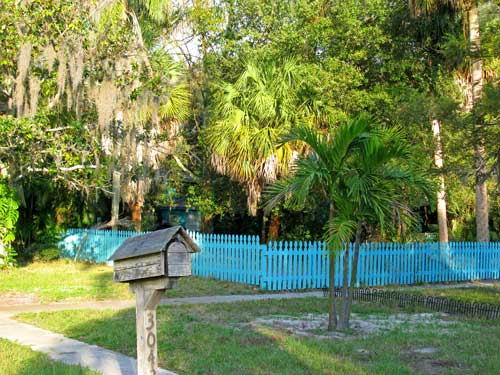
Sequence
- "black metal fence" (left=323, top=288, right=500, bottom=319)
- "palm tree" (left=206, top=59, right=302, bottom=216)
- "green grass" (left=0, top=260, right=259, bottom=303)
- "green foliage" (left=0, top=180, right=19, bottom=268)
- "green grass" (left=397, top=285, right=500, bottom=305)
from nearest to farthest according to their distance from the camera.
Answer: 1. "black metal fence" (left=323, top=288, right=500, bottom=319)
2. "green grass" (left=0, top=260, right=259, bottom=303)
3. "green grass" (left=397, top=285, right=500, bottom=305)
4. "green foliage" (left=0, top=180, right=19, bottom=268)
5. "palm tree" (left=206, top=59, right=302, bottom=216)

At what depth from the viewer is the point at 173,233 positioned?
20.9ft

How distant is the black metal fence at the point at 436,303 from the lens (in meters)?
13.1

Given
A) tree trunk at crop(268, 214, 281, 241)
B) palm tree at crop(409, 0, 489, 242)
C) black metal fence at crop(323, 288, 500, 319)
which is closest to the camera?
black metal fence at crop(323, 288, 500, 319)

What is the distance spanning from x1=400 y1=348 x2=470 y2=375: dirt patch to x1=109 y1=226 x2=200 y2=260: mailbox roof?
366cm

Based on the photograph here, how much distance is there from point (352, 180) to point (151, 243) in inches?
209

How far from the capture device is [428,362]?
884 centimetres

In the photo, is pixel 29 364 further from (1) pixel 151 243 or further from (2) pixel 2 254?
(2) pixel 2 254

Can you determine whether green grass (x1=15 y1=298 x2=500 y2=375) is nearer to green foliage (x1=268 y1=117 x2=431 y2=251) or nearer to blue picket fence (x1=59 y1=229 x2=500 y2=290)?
green foliage (x1=268 y1=117 x2=431 y2=251)

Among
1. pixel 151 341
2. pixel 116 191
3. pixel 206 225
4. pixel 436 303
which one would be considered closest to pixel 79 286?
pixel 116 191

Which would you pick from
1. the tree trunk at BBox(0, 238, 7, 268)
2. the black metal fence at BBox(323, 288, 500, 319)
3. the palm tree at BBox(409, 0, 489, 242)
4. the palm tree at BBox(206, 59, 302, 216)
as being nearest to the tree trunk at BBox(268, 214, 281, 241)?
the palm tree at BBox(206, 59, 302, 216)

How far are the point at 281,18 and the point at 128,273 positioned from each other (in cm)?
2076

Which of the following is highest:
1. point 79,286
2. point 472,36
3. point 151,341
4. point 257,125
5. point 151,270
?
point 472,36

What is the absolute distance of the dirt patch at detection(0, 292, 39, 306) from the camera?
15050mm

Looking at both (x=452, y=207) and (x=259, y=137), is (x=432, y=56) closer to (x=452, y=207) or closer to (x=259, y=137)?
(x=259, y=137)
